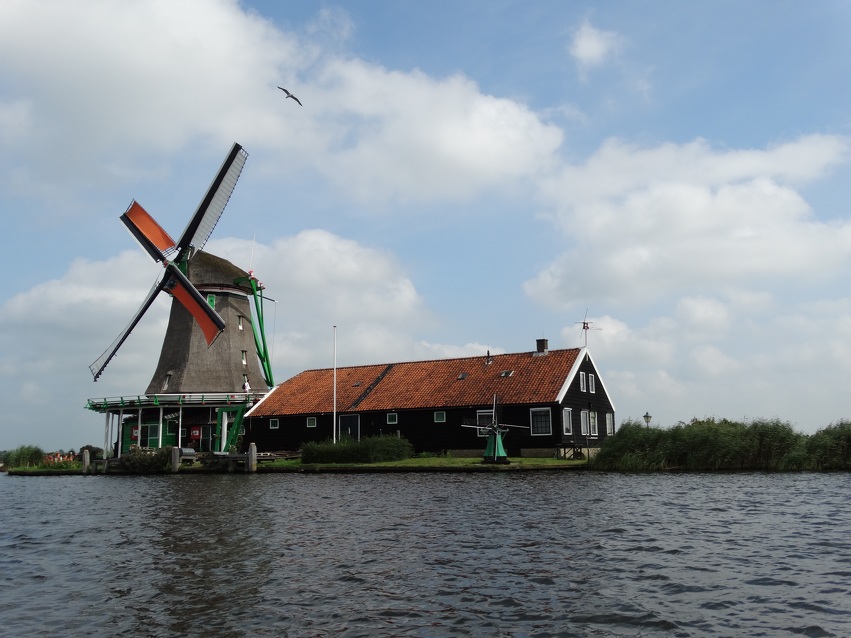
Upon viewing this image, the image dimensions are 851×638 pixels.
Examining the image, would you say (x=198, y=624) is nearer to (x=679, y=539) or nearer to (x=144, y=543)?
(x=144, y=543)

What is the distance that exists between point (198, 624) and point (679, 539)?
869cm

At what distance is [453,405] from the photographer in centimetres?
3816

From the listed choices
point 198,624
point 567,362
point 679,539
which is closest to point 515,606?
point 198,624

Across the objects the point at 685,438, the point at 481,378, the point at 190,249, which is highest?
the point at 190,249

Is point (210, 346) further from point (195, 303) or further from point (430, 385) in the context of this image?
point (430, 385)

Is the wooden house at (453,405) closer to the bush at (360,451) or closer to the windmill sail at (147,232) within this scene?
the bush at (360,451)

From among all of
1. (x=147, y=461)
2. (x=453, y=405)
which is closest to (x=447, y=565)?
(x=453, y=405)

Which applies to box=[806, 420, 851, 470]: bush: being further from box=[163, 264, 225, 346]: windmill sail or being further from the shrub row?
box=[163, 264, 225, 346]: windmill sail

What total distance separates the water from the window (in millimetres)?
14866

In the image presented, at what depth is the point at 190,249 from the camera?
46719 millimetres

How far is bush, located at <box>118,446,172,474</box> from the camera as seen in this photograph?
3862 cm

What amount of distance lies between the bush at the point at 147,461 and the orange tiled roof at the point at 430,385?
659cm

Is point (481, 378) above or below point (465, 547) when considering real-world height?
above

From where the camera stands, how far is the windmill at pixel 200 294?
1804 inches
